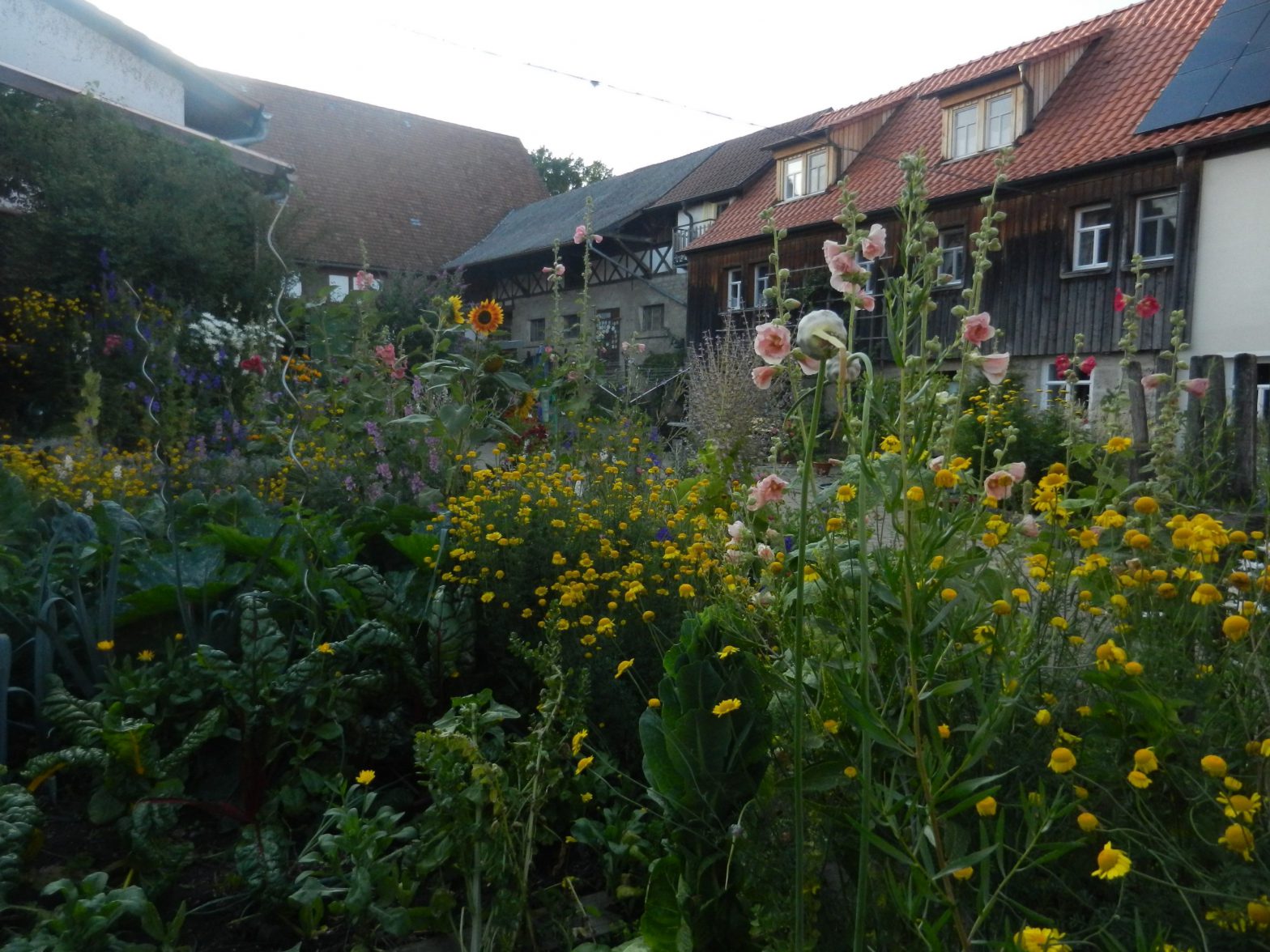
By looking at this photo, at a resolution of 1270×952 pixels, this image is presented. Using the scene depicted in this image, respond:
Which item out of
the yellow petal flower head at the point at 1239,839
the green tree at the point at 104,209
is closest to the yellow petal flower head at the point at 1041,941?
the yellow petal flower head at the point at 1239,839

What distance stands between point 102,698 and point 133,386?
6.66 metres

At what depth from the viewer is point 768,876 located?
1.57 m

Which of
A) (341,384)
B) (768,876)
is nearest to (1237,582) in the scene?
(768,876)

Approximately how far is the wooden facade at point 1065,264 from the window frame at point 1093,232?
0.04 metres

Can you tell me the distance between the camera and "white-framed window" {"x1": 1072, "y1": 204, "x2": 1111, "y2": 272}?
14.8m

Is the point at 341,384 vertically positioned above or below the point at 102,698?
above

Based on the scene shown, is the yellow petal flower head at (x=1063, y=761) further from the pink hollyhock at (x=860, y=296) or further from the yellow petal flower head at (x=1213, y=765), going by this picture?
the pink hollyhock at (x=860, y=296)

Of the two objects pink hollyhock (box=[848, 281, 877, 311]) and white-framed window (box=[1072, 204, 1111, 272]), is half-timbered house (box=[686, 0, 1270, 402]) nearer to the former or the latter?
white-framed window (box=[1072, 204, 1111, 272])

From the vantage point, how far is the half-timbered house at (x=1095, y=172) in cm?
1303

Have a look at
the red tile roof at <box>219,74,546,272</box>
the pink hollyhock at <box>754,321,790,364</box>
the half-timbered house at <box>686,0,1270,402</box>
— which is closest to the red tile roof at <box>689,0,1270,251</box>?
the half-timbered house at <box>686,0,1270,402</box>

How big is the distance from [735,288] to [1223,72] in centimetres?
1014

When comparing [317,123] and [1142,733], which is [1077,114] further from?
[317,123]

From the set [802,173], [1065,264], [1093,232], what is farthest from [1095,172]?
[802,173]

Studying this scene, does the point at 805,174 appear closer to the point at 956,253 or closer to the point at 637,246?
the point at 956,253
